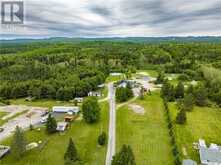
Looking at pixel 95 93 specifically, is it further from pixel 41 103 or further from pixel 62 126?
pixel 62 126

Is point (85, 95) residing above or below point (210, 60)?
below

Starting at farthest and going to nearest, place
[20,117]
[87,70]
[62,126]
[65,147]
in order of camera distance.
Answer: [87,70] → [20,117] → [62,126] → [65,147]

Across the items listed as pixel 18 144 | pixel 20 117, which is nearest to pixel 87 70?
pixel 20 117

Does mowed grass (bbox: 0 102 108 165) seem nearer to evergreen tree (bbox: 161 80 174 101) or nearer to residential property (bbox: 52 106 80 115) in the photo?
residential property (bbox: 52 106 80 115)

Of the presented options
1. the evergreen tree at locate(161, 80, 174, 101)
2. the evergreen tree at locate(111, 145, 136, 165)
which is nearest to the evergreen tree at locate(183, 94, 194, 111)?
the evergreen tree at locate(161, 80, 174, 101)

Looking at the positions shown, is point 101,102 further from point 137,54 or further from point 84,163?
point 137,54

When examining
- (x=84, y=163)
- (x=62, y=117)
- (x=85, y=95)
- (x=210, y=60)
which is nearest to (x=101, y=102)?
(x=85, y=95)

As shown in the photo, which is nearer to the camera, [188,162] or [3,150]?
[188,162]
